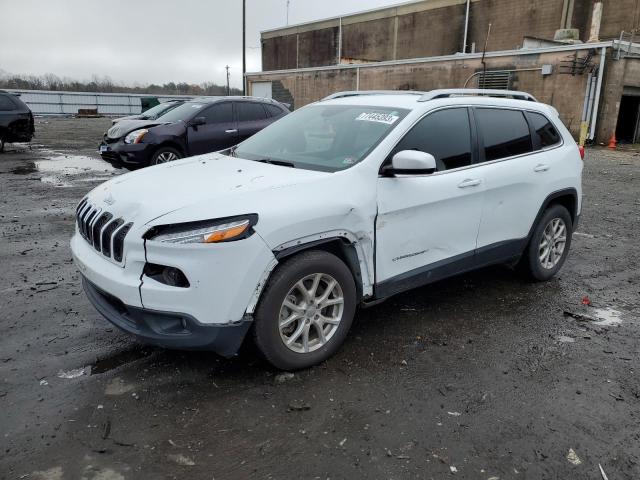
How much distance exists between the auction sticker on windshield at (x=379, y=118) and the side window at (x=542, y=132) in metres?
1.72

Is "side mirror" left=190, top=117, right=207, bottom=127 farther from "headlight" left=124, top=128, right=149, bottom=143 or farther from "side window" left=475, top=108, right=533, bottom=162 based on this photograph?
"side window" left=475, top=108, right=533, bottom=162

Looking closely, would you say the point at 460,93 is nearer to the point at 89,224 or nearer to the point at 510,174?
the point at 510,174

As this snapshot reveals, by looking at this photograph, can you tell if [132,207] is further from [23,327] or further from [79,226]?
[23,327]

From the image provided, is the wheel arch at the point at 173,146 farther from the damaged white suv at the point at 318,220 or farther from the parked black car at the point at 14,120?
the parked black car at the point at 14,120

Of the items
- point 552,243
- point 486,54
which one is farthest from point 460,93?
point 486,54

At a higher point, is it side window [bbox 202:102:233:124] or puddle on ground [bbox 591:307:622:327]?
side window [bbox 202:102:233:124]

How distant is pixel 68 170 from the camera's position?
1245 centimetres

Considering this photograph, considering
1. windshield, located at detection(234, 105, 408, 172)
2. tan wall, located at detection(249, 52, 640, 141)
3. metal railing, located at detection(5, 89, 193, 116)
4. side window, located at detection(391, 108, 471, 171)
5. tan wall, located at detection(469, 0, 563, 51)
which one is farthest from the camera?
metal railing, located at detection(5, 89, 193, 116)

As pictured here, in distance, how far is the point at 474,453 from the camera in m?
2.62

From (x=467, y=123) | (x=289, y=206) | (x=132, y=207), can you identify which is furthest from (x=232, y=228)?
(x=467, y=123)

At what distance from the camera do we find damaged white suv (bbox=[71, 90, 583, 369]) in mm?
2906

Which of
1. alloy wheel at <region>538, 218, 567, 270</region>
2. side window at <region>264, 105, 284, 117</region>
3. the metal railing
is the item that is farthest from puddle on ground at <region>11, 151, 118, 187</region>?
the metal railing

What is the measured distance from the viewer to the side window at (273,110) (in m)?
11.5

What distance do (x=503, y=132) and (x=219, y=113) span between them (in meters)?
7.54
